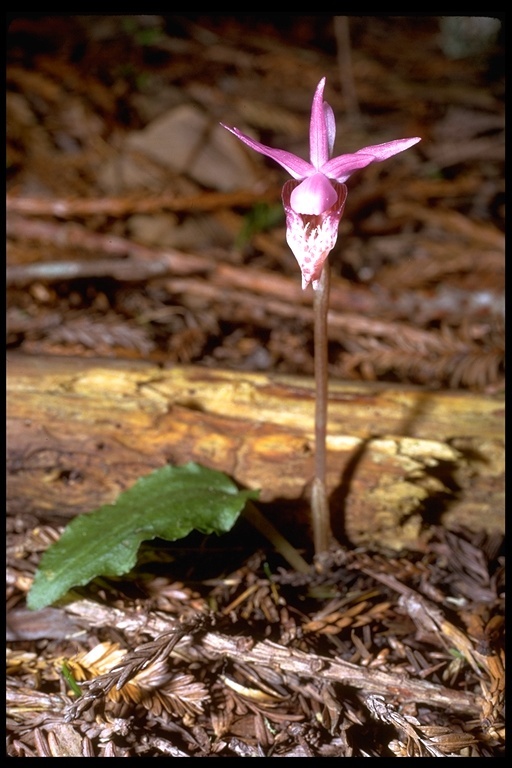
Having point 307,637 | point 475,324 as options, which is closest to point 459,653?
point 307,637

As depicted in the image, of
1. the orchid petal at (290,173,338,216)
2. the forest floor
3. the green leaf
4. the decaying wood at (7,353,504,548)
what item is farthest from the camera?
the decaying wood at (7,353,504,548)

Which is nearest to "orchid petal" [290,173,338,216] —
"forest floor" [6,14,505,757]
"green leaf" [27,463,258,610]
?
"green leaf" [27,463,258,610]

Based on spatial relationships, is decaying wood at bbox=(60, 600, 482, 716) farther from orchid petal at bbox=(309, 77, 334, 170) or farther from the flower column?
orchid petal at bbox=(309, 77, 334, 170)

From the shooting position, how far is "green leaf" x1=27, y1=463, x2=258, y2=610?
1.84 m

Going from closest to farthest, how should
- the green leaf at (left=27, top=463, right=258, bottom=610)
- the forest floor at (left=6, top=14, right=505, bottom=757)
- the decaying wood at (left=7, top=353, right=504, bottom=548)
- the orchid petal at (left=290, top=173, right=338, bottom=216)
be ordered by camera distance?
the orchid petal at (left=290, top=173, right=338, bottom=216) < the forest floor at (left=6, top=14, right=505, bottom=757) < the green leaf at (left=27, top=463, right=258, bottom=610) < the decaying wood at (left=7, top=353, right=504, bottom=548)

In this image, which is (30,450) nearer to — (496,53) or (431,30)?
(496,53)

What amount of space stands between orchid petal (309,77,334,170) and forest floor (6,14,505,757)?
1.13 meters

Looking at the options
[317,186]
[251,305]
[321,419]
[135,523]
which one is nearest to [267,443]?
[321,419]

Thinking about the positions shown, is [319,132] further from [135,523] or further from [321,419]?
[135,523]

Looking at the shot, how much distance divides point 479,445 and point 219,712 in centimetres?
125

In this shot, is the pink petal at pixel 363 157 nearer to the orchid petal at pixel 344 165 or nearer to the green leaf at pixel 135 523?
the orchid petal at pixel 344 165

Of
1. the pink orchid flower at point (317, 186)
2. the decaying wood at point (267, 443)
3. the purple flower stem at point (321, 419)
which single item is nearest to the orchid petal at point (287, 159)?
the pink orchid flower at point (317, 186)

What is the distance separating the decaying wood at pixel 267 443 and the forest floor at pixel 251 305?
126 mm

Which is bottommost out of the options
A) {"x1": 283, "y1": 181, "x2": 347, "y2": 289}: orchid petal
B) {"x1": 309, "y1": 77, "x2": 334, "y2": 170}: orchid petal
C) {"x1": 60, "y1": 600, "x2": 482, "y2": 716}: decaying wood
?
{"x1": 60, "y1": 600, "x2": 482, "y2": 716}: decaying wood
